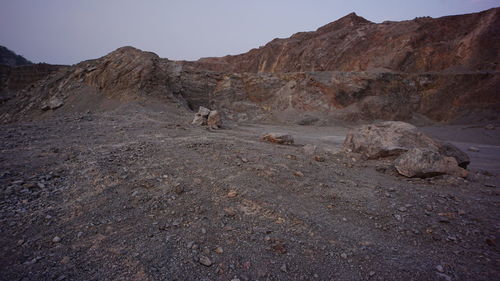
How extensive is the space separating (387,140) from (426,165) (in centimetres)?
106

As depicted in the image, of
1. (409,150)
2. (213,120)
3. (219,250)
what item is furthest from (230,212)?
(213,120)

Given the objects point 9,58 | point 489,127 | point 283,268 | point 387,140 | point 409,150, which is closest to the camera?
point 283,268

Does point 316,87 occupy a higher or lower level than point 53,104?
higher

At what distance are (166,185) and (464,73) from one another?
55.4ft

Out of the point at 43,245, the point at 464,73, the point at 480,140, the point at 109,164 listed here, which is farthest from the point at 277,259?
the point at 464,73

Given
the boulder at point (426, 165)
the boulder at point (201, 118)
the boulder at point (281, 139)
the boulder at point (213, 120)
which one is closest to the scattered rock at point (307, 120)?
the boulder at point (213, 120)

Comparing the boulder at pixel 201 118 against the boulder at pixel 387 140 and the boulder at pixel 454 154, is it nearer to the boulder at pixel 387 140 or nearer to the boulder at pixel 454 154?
the boulder at pixel 387 140

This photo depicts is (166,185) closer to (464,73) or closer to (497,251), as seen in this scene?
(497,251)

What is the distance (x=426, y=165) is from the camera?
347cm

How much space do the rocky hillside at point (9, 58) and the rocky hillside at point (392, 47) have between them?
25785 mm

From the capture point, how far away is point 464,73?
13.4 m

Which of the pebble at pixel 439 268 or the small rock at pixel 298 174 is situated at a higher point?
the small rock at pixel 298 174

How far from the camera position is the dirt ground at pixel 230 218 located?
1706 mm

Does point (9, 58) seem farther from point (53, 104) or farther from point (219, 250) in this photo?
point (219, 250)
